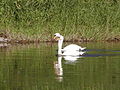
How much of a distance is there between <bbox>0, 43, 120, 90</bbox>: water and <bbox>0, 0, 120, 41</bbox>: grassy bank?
7.95 meters

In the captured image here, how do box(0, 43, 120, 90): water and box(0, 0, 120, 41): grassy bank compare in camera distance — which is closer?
box(0, 43, 120, 90): water

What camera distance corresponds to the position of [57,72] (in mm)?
15477

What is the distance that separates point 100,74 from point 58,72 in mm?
1273

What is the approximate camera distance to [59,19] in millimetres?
30641

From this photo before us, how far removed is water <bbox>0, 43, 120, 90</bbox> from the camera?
505 inches

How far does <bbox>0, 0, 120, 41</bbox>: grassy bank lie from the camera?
96.7ft

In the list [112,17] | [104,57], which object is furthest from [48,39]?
[104,57]

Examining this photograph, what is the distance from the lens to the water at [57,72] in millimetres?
12820

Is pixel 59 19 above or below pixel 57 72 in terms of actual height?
above

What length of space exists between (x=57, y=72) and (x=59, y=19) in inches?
603

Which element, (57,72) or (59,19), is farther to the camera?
(59,19)

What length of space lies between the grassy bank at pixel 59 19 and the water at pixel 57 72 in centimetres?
795

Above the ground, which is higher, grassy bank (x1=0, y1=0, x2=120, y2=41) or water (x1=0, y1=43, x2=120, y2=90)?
grassy bank (x1=0, y1=0, x2=120, y2=41)

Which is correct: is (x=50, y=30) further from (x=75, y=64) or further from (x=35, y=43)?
(x=75, y=64)
